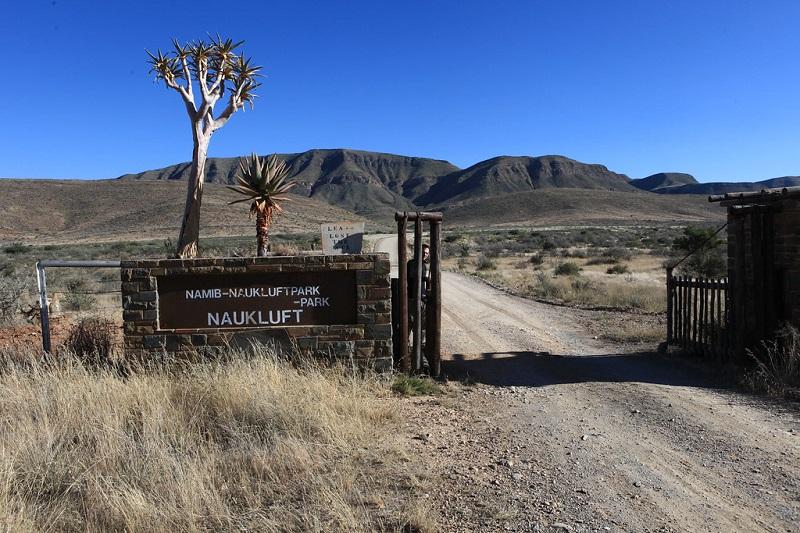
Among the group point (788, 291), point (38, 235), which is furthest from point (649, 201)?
point (788, 291)

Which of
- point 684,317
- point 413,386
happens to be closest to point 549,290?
point 684,317

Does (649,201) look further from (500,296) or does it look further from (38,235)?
(500,296)

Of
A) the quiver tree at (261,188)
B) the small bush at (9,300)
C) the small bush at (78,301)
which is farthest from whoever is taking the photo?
the small bush at (78,301)

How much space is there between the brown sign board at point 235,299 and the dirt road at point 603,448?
1985 millimetres

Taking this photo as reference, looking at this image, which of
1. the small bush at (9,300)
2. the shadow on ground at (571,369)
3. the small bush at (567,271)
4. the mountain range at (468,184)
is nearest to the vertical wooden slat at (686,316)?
the shadow on ground at (571,369)

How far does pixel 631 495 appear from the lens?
15.4ft

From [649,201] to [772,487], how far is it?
138507 mm

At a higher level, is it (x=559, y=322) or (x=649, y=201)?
(x=649, y=201)

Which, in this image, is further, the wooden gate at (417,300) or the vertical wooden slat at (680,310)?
the vertical wooden slat at (680,310)

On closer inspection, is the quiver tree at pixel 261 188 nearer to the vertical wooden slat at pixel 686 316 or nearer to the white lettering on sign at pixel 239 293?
the white lettering on sign at pixel 239 293

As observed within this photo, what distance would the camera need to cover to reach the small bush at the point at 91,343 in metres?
8.29

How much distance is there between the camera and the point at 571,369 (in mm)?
9594

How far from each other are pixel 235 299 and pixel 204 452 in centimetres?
300

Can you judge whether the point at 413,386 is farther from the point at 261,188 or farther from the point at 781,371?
the point at 781,371
